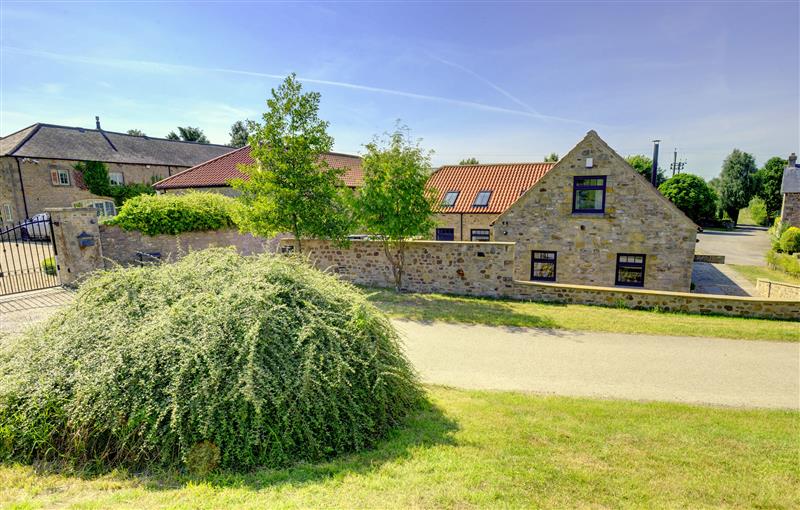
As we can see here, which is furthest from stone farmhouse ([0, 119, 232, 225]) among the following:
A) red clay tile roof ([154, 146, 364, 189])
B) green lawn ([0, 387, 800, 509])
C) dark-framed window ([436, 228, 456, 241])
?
green lawn ([0, 387, 800, 509])

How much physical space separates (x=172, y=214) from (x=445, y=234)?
45.6 feet

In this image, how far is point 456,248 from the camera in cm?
1415

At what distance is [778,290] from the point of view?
1500 cm

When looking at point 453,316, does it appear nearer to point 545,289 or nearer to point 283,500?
point 545,289

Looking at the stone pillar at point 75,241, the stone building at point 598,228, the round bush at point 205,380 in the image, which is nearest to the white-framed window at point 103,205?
the stone pillar at point 75,241

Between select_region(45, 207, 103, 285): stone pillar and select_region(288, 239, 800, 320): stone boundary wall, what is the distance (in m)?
6.18

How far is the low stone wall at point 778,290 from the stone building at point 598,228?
9.62 feet

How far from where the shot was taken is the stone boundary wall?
11.5m

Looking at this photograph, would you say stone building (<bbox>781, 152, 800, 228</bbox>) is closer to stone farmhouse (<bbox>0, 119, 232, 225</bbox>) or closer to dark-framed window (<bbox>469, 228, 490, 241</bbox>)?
dark-framed window (<bbox>469, 228, 490, 241</bbox>)

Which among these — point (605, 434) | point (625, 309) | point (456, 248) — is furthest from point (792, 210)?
point (605, 434)

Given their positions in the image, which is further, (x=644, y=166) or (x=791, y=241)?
(x=644, y=166)

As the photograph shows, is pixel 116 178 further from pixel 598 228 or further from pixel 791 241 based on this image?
pixel 791 241

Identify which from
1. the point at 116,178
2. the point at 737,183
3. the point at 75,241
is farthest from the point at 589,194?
the point at 737,183

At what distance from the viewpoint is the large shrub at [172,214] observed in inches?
622
